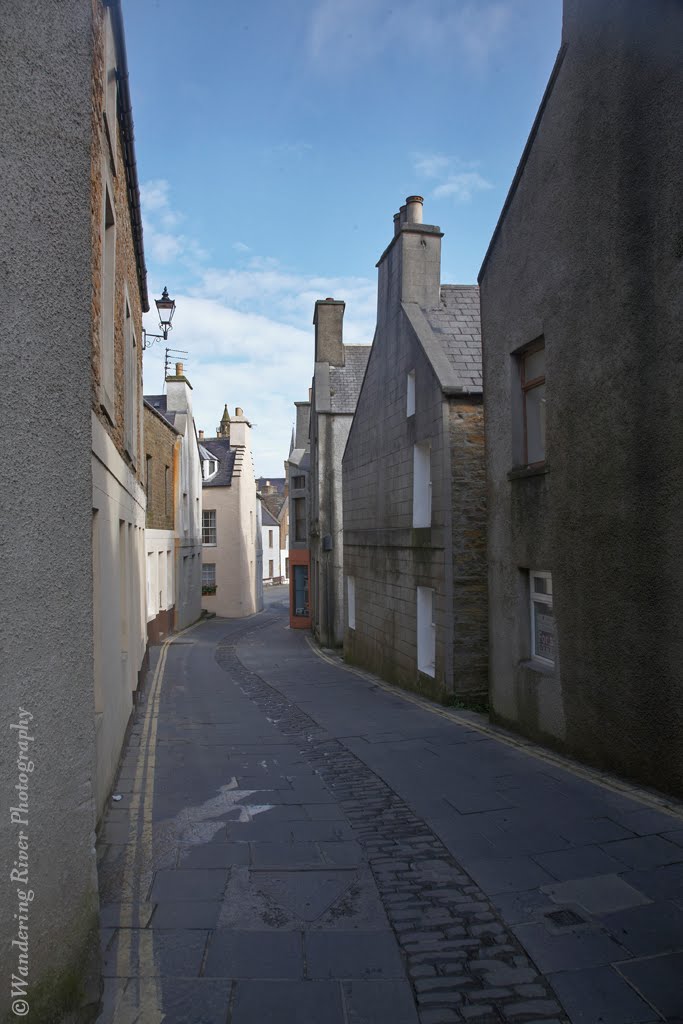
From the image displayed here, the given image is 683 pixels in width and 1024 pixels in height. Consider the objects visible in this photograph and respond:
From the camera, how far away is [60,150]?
413cm

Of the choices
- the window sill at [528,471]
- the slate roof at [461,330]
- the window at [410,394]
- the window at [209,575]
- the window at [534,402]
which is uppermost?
the slate roof at [461,330]

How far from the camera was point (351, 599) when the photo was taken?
70.6 ft

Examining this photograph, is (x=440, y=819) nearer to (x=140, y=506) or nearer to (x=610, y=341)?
(x=610, y=341)

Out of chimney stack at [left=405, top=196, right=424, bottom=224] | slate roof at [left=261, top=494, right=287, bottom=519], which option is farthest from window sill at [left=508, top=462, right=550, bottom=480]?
slate roof at [left=261, top=494, right=287, bottom=519]

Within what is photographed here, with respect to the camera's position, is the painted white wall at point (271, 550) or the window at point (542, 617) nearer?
the window at point (542, 617)

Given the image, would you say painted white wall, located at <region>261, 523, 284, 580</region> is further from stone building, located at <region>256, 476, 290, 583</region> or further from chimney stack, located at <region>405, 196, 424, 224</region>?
chimney stack, located at <region>405, 196, 424, 224</region>

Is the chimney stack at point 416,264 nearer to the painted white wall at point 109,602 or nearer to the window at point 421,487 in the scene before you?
the window at point 421,487

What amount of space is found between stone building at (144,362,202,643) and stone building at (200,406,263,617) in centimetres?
470

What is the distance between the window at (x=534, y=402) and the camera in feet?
32.5

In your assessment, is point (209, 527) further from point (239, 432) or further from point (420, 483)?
point (420, 483)

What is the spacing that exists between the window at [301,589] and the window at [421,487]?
22.2 metres

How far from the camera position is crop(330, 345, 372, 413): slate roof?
27.6m

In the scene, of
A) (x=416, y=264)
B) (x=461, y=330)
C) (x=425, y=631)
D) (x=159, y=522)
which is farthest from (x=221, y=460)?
(x=425, y=631)

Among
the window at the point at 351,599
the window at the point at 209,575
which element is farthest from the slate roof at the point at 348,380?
the window at the point at 209,575
